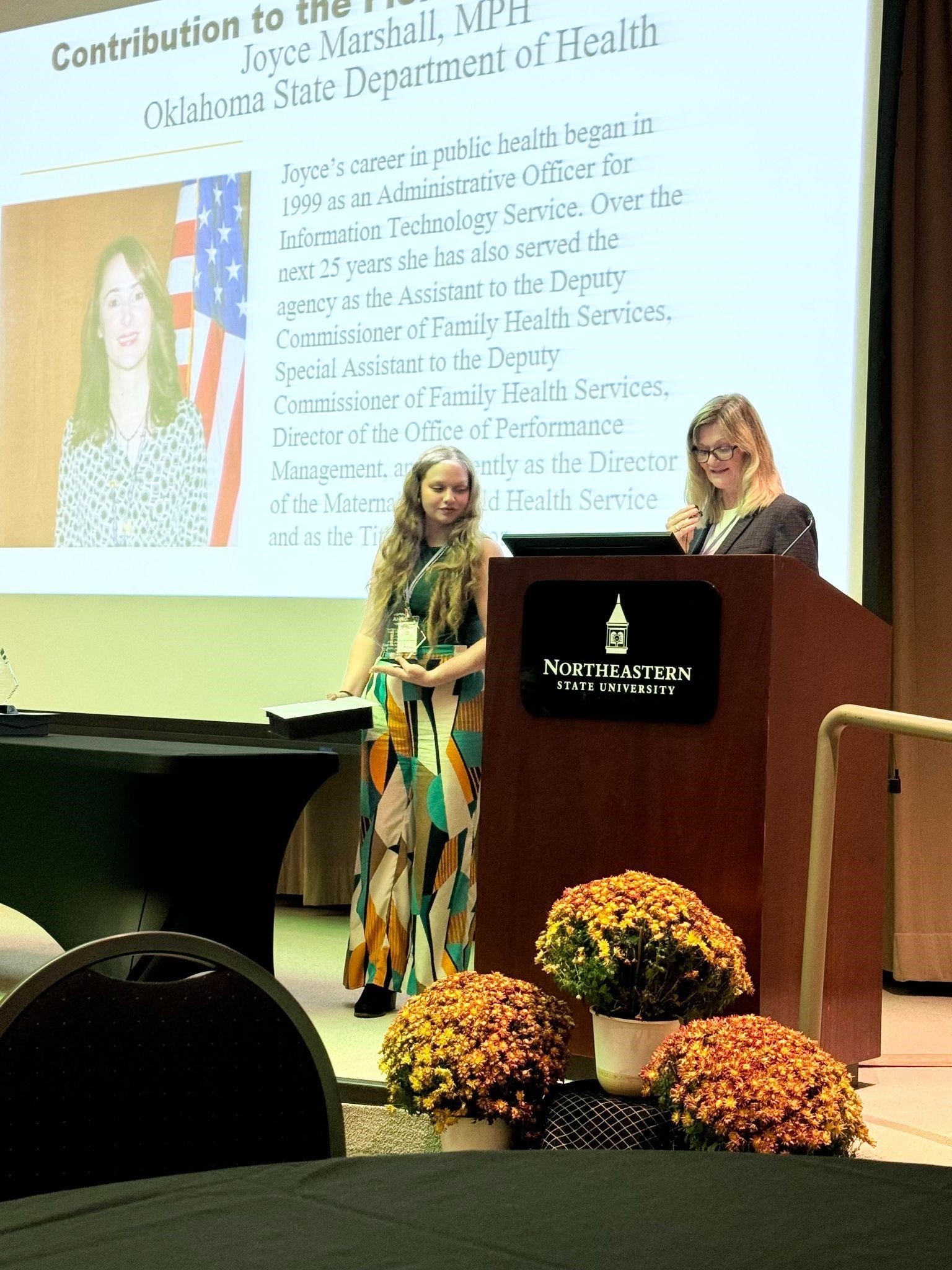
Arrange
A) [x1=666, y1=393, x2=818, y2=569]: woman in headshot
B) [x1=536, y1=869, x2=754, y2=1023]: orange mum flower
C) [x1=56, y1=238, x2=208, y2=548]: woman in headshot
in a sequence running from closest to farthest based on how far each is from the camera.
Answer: [x1=536, y1=869, x2=754, y2=1023]: orange mum flower
[x1=666, y1=393, x2=818, y2=569]: woman in headshot
[x1=56, y1=238, x2=208, y2=548]: woman in headshot

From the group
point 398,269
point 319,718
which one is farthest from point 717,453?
point 398,269

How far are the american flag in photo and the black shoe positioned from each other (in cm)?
180

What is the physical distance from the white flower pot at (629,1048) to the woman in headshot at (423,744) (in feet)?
5.10

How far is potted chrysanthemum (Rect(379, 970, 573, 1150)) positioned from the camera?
190cm

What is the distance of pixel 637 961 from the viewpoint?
1.93 meters

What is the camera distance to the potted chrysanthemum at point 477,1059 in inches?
74.9

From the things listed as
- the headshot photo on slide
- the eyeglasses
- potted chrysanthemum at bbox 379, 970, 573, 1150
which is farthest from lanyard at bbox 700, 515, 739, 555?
the headshot photo on slide

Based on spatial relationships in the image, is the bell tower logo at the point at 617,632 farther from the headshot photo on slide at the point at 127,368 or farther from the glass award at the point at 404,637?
the headshot photo on slide at the point at 127,368

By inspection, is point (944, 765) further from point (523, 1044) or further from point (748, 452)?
point (523, 1044)

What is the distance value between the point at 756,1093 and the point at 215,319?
3847 mm

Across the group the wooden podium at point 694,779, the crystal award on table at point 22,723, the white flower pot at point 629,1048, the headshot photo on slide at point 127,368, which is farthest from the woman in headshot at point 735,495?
the headshot photo on slide at point 127,368

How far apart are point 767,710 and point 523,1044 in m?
0.54

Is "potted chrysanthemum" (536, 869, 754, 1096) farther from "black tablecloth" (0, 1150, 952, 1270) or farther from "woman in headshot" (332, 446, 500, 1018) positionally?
"woman in headshot" (332, 446, 500, 1018)

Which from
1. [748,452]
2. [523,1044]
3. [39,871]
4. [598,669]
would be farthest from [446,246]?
[523,1044]
